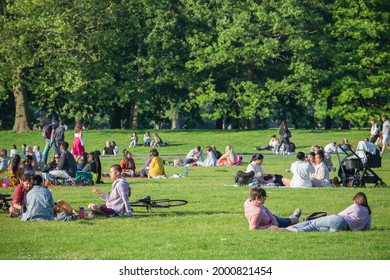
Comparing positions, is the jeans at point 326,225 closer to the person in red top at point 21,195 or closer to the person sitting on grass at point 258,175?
the person in red top at point 21,195

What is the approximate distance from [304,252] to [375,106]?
53.1 meters

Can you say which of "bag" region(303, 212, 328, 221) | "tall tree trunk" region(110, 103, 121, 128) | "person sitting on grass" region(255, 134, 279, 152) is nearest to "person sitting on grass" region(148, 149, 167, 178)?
"bag" region(303, 212, 328, 221)

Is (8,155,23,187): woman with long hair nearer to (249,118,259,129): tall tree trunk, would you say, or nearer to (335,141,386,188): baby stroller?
(335,141,386,188): baby stroller

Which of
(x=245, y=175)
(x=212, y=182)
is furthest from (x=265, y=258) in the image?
(x=212, y=182)

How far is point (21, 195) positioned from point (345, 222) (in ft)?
23.9

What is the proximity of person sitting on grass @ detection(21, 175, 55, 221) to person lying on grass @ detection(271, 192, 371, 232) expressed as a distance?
4974mm

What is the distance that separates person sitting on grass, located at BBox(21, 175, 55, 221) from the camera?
20453mm

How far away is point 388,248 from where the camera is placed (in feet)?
53.4

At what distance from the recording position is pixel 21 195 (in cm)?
2162

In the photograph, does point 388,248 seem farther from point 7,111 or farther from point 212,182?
point 7,111

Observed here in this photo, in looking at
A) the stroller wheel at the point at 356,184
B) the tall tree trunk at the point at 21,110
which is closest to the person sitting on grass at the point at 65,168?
the stroller wheel at the point at 356,184

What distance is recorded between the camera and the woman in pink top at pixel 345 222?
18.4 m

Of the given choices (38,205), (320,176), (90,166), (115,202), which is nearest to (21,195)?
(38,205)

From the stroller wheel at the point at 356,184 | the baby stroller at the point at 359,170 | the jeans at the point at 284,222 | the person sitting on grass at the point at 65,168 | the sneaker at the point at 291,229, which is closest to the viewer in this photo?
the sneaker at the point at 291,229
